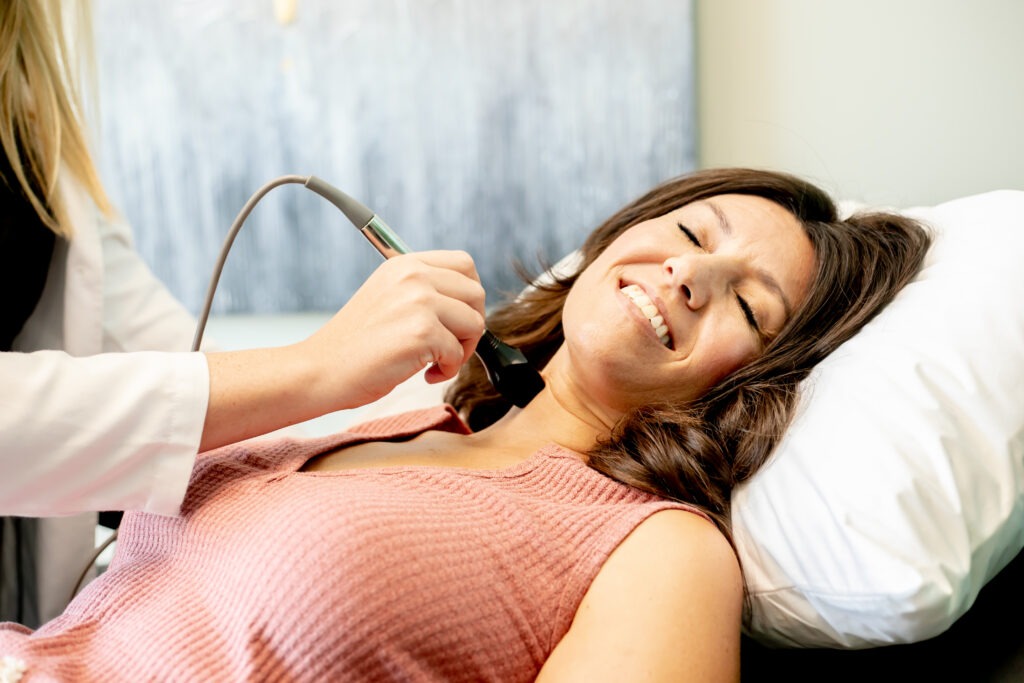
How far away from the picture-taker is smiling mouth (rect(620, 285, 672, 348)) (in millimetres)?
1028

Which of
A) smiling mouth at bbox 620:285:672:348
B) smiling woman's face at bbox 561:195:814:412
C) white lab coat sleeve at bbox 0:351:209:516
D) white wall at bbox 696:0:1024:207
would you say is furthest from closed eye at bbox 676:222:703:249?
white lab coat sleeve at bbox 0:351:209:516

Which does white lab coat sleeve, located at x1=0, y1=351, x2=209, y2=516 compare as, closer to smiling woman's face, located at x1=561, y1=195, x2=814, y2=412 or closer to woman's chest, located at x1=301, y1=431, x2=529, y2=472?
woman's chest, located at x1=301, y1=431, x2=529, y2=472

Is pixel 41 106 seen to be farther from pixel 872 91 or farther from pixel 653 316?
pixel 872 91

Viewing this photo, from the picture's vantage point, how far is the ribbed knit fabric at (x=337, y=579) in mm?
735

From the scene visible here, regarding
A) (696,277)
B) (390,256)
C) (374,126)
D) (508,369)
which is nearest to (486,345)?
(508,369)

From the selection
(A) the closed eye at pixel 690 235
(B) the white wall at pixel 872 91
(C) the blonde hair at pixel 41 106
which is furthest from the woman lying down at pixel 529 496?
(C) the blonde hair at pixel 41 106

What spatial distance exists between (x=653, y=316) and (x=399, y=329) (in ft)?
1.06

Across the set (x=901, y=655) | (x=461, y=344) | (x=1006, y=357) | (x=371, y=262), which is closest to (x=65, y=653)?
(x=461, y=344)

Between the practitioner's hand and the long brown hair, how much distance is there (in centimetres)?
25

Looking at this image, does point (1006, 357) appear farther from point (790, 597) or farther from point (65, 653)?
point (65, 653)

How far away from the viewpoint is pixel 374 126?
6.27 ft

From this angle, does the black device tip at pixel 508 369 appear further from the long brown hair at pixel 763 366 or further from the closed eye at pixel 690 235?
the closed eye at pixel 690 235

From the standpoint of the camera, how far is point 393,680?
0.75 meters

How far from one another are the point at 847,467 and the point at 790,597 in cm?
14
